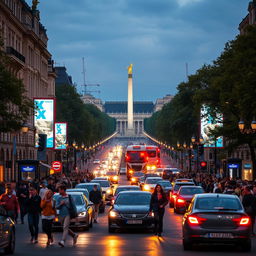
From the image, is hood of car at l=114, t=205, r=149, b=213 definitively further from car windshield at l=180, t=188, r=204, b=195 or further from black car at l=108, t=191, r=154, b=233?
car windshield at l=180, t=188, r=204, b=195

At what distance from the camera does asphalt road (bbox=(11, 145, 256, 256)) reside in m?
22.2

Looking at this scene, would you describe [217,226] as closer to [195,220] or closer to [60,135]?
[195,220]

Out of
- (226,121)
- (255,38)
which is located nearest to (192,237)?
(255,38)

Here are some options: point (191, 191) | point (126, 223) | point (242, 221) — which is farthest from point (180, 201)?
point (242, 221)

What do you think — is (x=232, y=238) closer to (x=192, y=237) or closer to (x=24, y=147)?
(x=192, y=237)

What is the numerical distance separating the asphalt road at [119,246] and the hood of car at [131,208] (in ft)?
2.54

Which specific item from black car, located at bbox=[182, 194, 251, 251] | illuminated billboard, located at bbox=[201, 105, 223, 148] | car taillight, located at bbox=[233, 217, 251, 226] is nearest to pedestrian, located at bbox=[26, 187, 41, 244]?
black car, located at bbox=[182, 194, 251, 251]

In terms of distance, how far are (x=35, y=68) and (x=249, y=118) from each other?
49034 mm

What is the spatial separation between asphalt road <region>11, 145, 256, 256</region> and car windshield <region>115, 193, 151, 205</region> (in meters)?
1.04

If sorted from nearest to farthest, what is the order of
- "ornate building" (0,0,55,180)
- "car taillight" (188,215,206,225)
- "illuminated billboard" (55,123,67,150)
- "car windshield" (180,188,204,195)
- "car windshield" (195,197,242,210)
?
"car taillight" (188,215,206,225), "car windshield" (195,197,242,210), "car windshield" (180,188,204,195), "ornate building" (0,0,55,180), "illuminated billboard" (55,123,67,150)

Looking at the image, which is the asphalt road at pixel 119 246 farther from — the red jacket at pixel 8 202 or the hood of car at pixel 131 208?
the red jacket at pixel 8 202

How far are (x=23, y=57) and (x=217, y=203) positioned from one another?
224 ft

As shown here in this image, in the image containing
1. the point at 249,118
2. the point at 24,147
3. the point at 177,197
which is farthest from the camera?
the point at 24,147

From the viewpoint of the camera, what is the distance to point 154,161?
Result: 9619 centimetres
